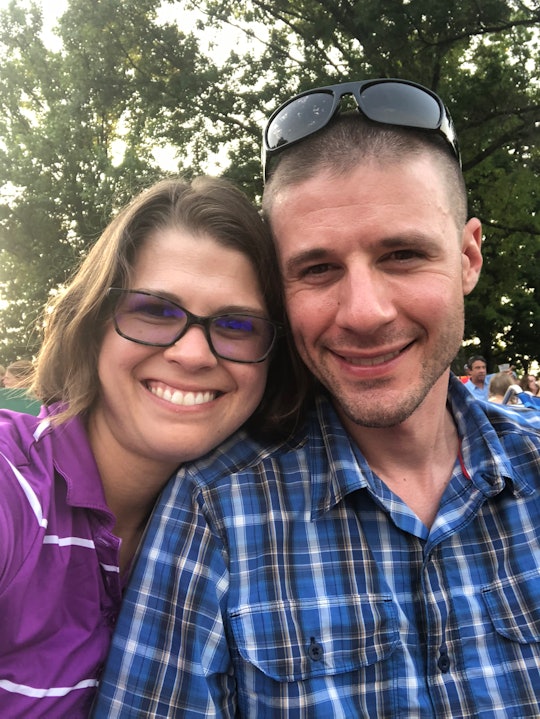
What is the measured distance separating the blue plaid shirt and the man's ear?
0.70 m

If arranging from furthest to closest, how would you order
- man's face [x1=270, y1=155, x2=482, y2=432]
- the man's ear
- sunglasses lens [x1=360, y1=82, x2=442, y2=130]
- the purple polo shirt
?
the man's ear → sunglasses lens [x1=360, y1=82, x2=442, y2=130] → man's face [x1=270, y1=155, x2=482, y2=432] → the purple polo shirt

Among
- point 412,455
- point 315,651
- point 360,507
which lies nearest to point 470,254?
point 412,455

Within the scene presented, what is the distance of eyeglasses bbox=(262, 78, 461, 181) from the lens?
6.53 ft

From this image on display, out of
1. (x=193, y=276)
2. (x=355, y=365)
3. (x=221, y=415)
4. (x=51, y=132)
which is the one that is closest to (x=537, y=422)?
(x=355, y=365)

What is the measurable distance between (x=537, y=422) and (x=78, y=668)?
1693 millimetres

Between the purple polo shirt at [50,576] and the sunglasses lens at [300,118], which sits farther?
the sunglasses lens at [300,118]

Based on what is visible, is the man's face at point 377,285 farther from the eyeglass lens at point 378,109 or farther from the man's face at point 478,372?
the man's face at point 478,372

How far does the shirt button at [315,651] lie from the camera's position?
1.57 meters

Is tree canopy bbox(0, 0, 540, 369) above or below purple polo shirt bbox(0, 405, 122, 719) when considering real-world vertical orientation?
above

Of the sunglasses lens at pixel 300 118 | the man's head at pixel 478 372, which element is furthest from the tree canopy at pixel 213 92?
the sunglasses lens at pixel 300 118

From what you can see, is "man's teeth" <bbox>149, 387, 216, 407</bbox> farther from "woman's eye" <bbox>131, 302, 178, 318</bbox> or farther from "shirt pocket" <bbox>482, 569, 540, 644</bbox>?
"shirt pocket" <bbox>482, 569, 540, 644</bbox>

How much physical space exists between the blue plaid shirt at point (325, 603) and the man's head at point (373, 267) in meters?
0.30

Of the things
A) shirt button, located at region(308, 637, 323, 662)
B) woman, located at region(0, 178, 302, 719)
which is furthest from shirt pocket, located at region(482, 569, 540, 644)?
woman, located at region(0, 178, 302, 719)

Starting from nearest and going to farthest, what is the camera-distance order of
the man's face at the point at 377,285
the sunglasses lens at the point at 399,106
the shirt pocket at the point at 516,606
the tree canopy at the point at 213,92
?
the shirt pocket at the point at 516,606
the man's face at the point at 377,285
the sunglasses lens at the point at 399,106
the tree canopy at the point at 213,92
